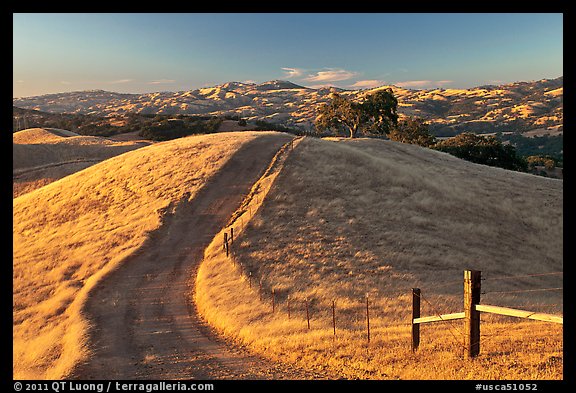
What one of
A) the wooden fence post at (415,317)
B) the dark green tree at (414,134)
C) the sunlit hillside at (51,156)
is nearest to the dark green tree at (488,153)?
the dark green tree at (414,134)

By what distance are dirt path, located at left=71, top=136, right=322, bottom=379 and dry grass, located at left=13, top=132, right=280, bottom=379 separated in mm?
1018

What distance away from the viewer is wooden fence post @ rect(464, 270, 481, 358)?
9789 millimetres

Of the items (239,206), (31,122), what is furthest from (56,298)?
(31,122)

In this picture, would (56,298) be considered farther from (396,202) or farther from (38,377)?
(396,202)

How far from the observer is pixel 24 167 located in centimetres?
6475

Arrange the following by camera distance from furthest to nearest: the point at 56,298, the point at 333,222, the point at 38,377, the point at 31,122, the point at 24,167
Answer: the point at 31,122, the point at 24,167, the point at 333,222, the point at 56,298, the point at 38,377

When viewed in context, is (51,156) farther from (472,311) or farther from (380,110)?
(472,311)

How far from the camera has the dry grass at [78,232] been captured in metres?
17.5

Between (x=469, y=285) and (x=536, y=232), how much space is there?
27.1 metres

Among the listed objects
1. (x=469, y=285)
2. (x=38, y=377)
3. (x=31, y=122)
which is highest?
(x=31, y=122)

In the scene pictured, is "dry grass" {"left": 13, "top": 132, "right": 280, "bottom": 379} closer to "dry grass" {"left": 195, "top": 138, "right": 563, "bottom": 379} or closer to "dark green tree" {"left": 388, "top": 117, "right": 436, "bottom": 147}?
"dry grass" {"left": 195, "top": 138, "right": 563, "bottom": 379}

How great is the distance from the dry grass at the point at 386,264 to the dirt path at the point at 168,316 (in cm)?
115

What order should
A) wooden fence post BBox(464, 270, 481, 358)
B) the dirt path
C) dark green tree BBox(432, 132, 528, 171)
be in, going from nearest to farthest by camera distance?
wooden fence post BBox(464, 270, 481, 358) < the dirt path < dark green tree BBox(432, 132, 528, 171)

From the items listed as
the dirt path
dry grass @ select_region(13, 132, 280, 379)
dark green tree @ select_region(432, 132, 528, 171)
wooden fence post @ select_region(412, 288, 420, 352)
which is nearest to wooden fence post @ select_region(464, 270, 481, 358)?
wooden fence post @ select_region(412, 288, 420, 352)
